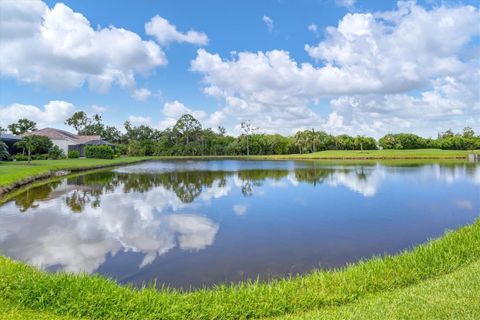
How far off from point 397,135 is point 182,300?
84.5 meters

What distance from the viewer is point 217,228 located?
10.3 meters

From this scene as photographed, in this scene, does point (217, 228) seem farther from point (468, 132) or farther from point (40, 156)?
point (468, 132)

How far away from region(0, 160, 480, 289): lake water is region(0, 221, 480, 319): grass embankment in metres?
1.39

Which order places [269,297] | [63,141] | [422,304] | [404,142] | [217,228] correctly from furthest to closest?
[404,142] < [63,141] < [217,228] < [269,297] < [422,304]

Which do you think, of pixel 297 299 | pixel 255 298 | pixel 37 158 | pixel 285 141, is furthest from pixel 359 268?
pixel 285 141

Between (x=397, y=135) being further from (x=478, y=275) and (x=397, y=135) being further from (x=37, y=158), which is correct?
(x=478, y=275)

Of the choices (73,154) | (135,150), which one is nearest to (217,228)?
(73,154)

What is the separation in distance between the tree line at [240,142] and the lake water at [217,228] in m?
56.8

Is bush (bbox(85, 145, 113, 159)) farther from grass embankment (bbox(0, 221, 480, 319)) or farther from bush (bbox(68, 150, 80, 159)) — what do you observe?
grass embankment (bbox(0, 221, 480, 319))

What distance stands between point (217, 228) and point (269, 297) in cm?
549

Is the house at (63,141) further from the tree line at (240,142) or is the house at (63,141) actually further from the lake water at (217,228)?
the lake water at (217,228)

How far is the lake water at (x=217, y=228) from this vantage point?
7.30m

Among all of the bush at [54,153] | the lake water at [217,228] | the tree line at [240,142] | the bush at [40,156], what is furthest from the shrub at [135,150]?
the lake water at [217,228]

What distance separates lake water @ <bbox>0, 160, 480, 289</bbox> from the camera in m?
7.30
